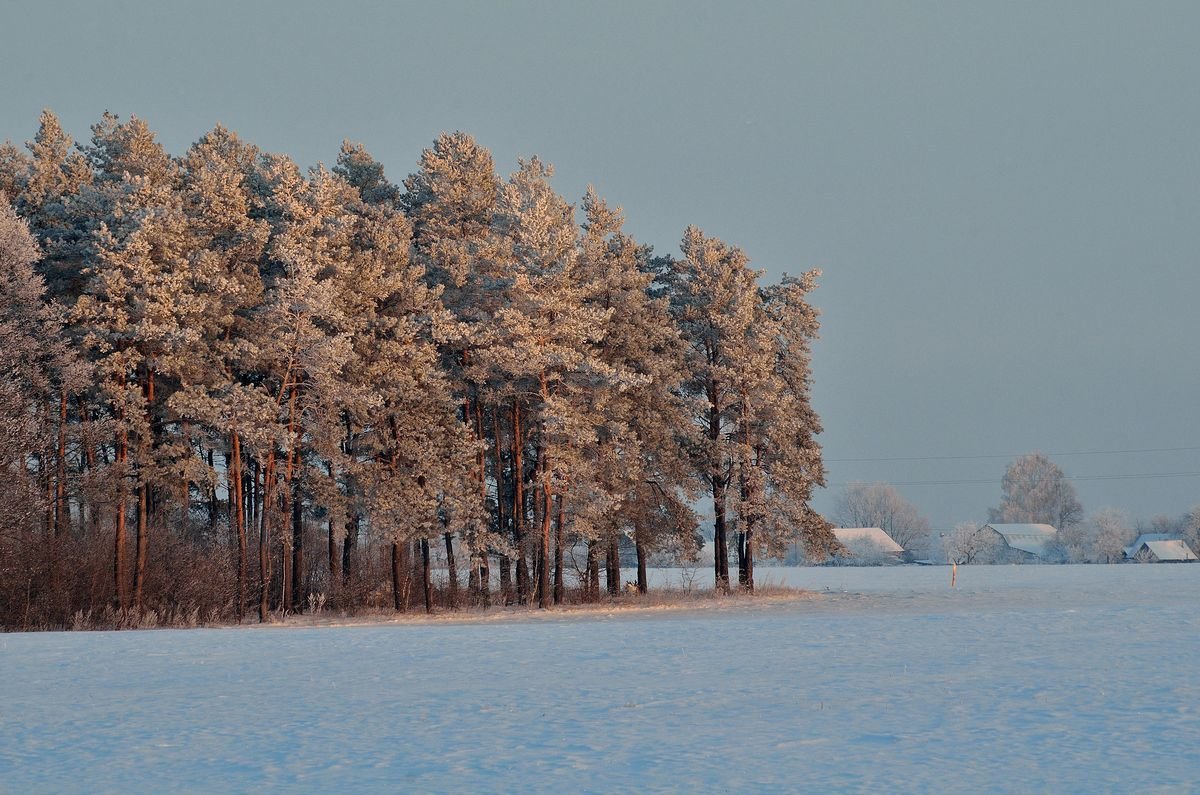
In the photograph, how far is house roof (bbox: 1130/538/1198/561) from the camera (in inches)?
5645

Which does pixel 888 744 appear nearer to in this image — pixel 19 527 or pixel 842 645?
pixel 842 645

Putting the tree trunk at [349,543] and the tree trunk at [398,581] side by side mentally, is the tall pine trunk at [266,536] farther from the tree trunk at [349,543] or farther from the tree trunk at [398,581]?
the tree trunk at [349,543]

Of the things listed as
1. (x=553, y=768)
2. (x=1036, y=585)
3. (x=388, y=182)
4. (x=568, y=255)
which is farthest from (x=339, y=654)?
(x=1036, y=585)

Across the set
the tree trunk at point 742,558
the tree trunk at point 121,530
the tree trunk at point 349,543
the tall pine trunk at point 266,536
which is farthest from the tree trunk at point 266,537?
the tree trunk at point 742,558

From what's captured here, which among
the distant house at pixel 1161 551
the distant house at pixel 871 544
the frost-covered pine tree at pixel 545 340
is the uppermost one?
the frost-covered pine tree at pixel 545 340

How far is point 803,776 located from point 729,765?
833mm

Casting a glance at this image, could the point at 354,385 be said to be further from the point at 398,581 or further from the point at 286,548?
the point at 398,581

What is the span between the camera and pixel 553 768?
11.4 m

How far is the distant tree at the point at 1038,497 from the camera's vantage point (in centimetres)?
15762

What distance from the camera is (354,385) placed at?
131 feet

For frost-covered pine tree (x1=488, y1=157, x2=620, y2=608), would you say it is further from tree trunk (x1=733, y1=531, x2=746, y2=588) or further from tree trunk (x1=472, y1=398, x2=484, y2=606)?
tree trunk (x1=733, y1=531, x2=746, y2=588)

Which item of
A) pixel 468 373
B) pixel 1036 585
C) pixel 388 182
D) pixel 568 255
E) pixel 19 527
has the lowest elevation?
pixel 1036 585

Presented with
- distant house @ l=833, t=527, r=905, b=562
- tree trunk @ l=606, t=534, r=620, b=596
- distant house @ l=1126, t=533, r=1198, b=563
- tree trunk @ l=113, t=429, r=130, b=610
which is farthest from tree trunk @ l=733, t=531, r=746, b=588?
distant house @ l=1126, t=533, r=1198, b=563

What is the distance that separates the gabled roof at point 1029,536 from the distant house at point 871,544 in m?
12.8
